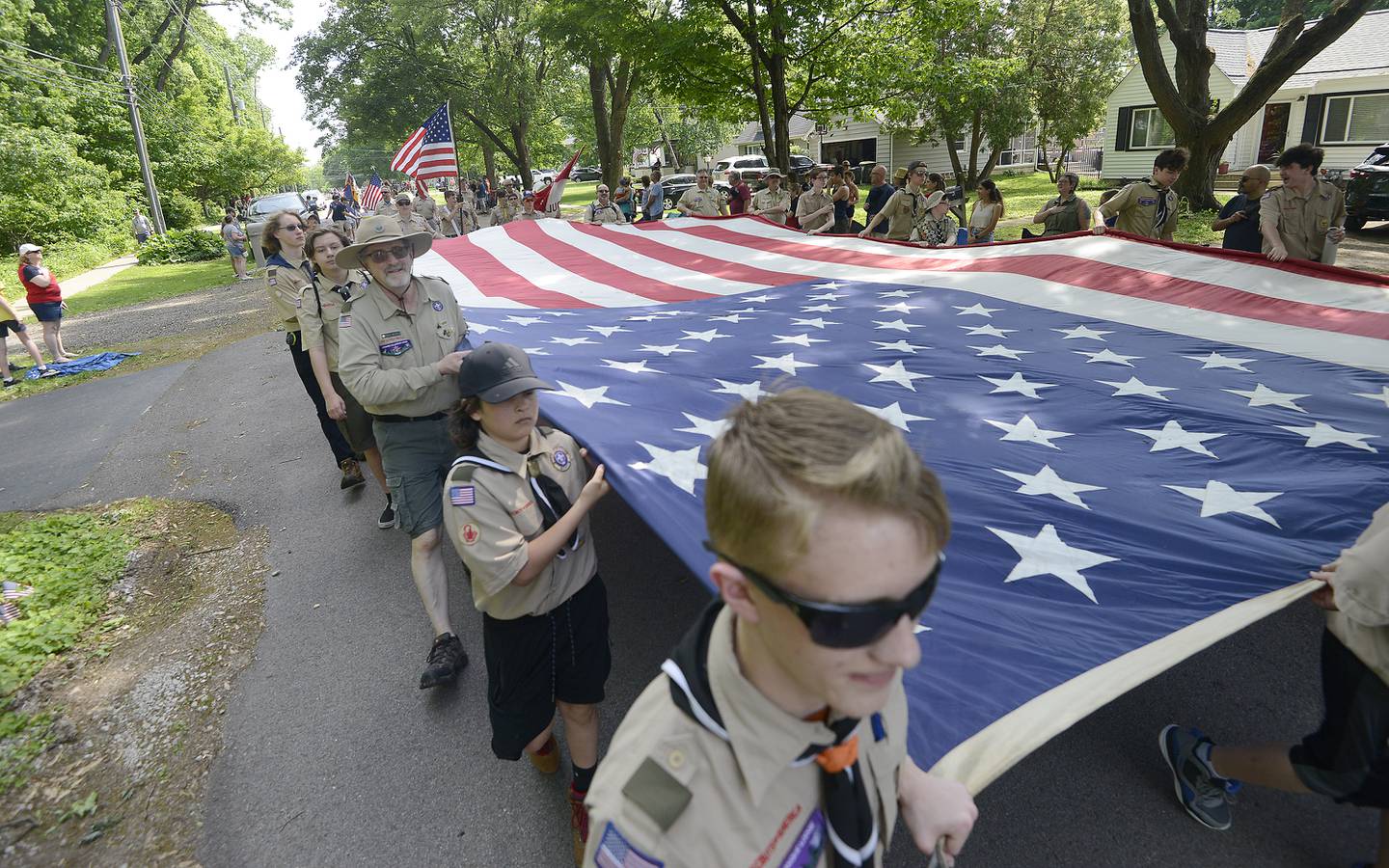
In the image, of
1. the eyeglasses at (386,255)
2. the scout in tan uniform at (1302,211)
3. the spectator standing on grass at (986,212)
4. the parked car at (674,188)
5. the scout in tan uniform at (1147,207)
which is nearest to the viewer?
the eyeglasses at (386,255)

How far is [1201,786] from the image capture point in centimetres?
219

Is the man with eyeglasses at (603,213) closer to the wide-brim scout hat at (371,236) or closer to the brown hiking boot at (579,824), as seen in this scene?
the wide-brim scout hat at (371,236)

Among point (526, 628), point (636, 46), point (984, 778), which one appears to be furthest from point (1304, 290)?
point (636, 46)

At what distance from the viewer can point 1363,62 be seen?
64.4 feet

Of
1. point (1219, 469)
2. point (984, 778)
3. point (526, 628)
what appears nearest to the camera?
point (984, 778)

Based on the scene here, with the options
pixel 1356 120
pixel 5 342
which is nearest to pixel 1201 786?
pixel 5 342

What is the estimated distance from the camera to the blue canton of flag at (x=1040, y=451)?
72.7 inches

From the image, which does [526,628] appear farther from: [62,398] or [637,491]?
[62,398]

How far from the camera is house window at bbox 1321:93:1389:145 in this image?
19.4m

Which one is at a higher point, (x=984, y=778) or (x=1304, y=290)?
(x=1304, y=290)

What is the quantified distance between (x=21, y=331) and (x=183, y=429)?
4.29 m

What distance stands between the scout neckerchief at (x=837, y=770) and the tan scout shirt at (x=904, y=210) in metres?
7.68

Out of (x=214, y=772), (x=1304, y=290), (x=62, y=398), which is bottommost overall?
(x=214, y=772)

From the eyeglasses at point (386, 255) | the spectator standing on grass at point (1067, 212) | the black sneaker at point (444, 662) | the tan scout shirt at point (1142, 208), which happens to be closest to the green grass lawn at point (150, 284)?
the eyeglasses at point (386, 255)
